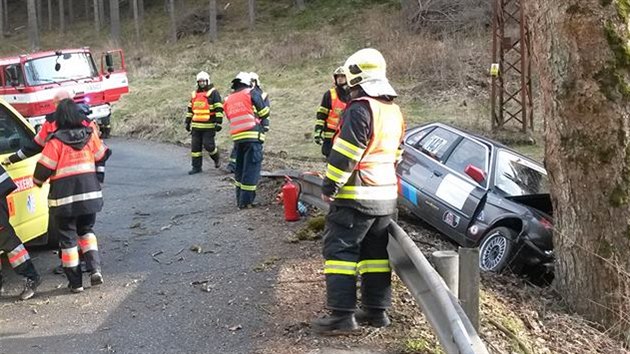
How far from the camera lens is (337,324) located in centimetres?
443

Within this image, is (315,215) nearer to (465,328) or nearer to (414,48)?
(465,328)

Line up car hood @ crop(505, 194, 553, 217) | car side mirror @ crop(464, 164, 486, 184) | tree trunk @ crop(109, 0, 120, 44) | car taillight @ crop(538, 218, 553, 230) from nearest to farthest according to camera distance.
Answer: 1. car taillight @ crop(538, 218, 553, 230)
2. car hood @ crop(505, 194, 553, 217)
3. car side mirror @ crop(464, 164, 486, 184)
4. tree trunk @ crop(109, 0, 120, 44)

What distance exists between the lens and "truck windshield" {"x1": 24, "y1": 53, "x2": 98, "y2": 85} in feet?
56.6

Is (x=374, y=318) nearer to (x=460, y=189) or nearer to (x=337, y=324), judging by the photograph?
(x=337, y=324)

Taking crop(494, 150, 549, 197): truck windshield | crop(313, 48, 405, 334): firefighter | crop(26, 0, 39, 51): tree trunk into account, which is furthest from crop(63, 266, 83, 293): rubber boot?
crop(26, 0, 39, 51): tree trunk

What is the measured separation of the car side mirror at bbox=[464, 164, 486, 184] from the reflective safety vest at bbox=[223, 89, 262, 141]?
2.75 meters

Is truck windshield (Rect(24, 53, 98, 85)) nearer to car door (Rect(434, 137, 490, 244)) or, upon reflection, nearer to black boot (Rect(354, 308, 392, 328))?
car door (Rect(434, 137, 490, 244))

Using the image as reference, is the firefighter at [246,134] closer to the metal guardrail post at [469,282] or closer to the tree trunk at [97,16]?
the metal guardrail post at [469,282]

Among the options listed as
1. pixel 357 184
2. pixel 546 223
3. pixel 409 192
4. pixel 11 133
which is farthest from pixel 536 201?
pixel 11 133

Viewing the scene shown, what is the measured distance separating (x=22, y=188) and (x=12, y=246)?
835 mm

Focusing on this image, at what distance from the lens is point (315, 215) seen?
812cm

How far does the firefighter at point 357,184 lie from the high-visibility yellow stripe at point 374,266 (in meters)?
0.15

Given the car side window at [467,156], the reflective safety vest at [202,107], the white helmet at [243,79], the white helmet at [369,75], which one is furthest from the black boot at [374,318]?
the reflective safety vest at [202,107]

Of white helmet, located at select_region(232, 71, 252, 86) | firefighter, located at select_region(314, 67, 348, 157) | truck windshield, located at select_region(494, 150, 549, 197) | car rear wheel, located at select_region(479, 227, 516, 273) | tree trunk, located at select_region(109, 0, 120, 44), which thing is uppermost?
tree trunk, located at select_region(109, 0, 120, 44)
